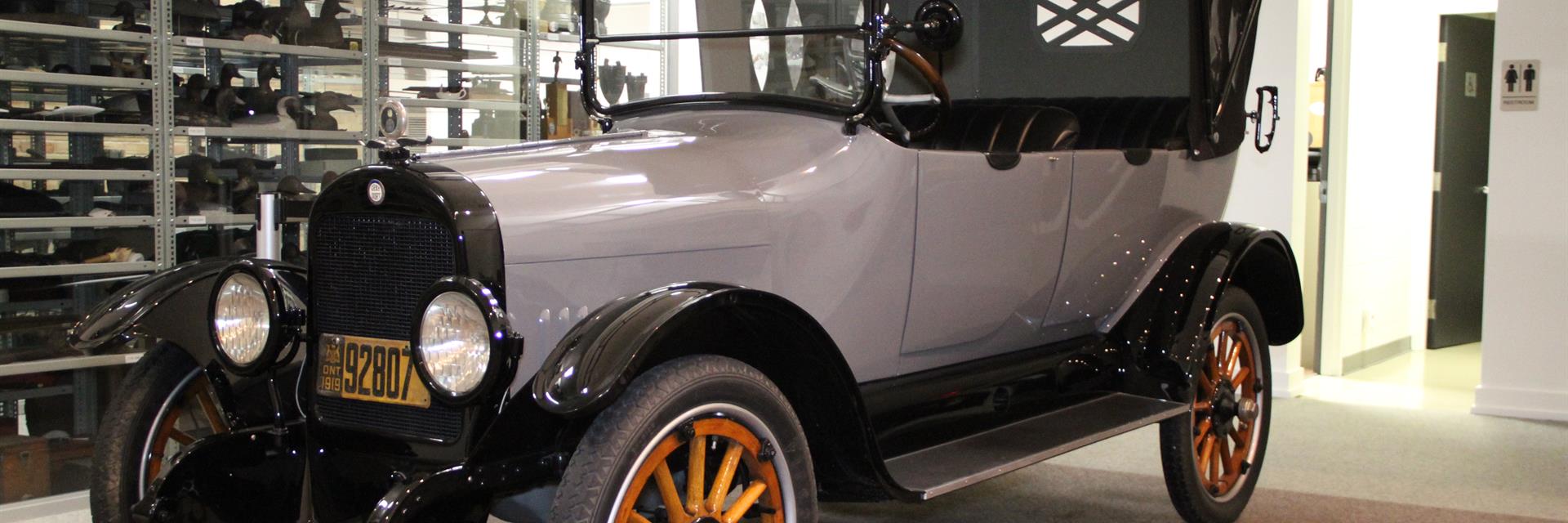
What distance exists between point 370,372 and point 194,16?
259 cm

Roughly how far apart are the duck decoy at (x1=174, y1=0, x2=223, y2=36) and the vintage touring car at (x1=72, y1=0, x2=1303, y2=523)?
1825 mm

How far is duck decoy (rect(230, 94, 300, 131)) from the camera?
4.41 meters

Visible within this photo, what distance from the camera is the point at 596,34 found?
3051 mm

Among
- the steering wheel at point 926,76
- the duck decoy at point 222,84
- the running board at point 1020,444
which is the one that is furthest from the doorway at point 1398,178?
the duck decoy at point 222,84

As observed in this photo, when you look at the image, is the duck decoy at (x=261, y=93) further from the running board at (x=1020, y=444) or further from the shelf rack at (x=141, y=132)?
the running board at (x=1020, y=444)

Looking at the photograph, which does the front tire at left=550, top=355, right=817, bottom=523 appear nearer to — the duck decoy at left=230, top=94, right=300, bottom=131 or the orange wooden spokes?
the orange wooden spokes

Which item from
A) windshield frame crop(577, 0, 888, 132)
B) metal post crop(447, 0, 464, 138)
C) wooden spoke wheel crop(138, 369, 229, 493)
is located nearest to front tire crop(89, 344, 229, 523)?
wooden spoke wheel crop(138, 369, 229, 493)

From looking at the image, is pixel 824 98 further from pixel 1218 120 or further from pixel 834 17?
pixel 1218 120

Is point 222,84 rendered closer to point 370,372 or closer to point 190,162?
point 190,162

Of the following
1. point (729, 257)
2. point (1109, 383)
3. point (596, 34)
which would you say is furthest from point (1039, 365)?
point (596, 34)

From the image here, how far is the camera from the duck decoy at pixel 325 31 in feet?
15.0

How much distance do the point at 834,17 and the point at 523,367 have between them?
1046mm

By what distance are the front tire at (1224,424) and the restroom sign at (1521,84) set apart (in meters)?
2.35

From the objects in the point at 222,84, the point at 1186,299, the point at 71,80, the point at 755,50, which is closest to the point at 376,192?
the point at 755,50
